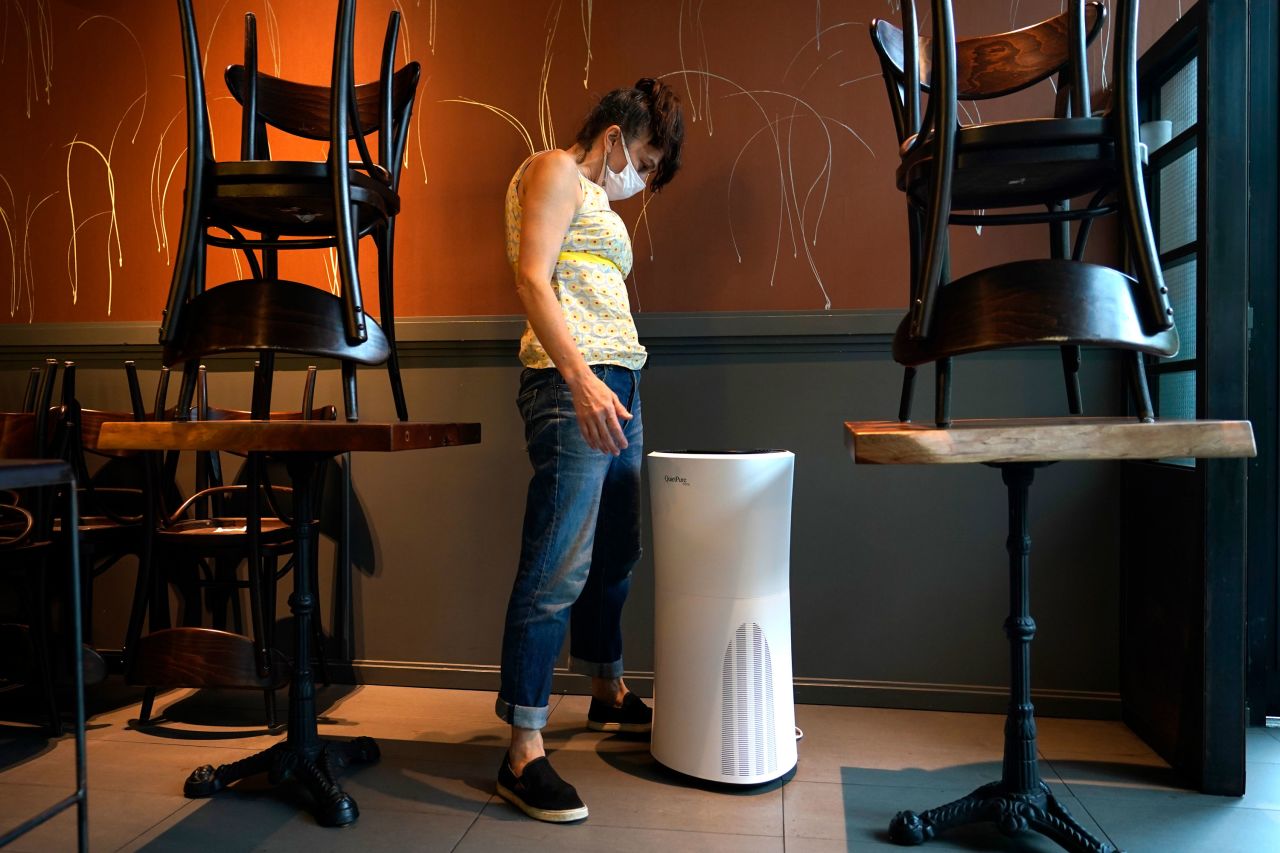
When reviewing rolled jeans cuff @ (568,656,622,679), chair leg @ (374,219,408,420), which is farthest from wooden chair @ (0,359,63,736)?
rolled jeans cuff @ (568,656,622,679)

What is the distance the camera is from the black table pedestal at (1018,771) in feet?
4.90

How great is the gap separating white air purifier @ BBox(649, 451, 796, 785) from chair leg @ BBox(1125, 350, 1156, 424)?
25.1 inches

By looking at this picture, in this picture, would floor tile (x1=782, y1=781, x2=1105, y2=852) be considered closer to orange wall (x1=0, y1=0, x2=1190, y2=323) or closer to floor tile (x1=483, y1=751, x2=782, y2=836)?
floor tile (x1=483, y1=751, x2=782, y2=836)

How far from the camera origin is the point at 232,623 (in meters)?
2.62

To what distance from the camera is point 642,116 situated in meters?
1.79

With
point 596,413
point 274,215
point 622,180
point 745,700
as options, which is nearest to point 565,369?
point 596,413

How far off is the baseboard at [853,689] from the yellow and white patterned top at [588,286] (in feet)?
3.45

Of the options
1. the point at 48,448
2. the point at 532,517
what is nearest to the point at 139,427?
the point at 532,517

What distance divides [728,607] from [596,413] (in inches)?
19.8

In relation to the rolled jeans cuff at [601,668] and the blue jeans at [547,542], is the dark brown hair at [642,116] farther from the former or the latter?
the rolled jeans cuff at [601,668]

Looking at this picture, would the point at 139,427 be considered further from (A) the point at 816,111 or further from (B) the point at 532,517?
(A) the point at 816,111

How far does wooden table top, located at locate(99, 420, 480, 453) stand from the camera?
1402mm

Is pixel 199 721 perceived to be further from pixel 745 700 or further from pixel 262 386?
pixel 745 700

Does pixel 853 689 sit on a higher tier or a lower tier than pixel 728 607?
lower
